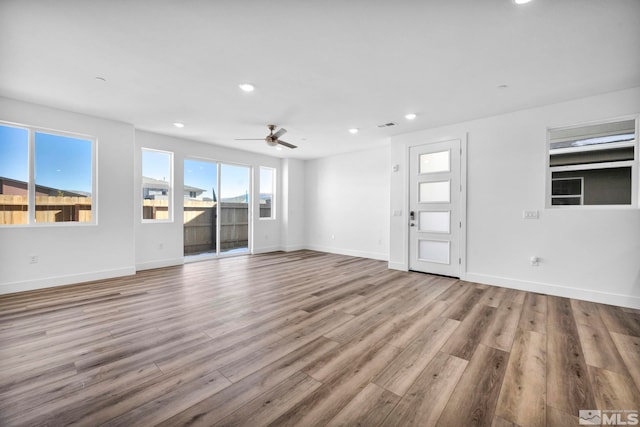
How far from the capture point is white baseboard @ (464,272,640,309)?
3.47 metres

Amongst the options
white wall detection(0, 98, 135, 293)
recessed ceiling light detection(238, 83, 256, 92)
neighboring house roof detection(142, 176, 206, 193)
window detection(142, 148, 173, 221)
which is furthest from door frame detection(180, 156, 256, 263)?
recessed ceiling light detection(238, 83, 256, 92)

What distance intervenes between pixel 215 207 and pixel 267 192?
176cm

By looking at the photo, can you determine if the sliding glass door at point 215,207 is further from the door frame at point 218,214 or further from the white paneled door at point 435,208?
the white paneled door at point 435,208

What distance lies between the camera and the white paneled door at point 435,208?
487cm

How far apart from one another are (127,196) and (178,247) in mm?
1532

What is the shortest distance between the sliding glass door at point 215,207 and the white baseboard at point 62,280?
5.34 ft

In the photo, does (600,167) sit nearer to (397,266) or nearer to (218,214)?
(397,266)

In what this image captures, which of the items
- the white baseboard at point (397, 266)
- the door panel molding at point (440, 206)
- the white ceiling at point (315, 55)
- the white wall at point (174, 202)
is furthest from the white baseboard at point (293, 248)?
the white ceiling at point (315, 55)

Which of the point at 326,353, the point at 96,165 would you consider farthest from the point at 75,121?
the point at 326,353

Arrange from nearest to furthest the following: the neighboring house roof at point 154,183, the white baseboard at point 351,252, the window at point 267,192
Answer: the neighboring house roof at point 154,183 < the white baseboard at point 351,252 < the window at point 267,192

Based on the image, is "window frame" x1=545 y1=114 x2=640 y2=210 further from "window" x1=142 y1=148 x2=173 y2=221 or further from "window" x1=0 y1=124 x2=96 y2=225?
"window" x1=0 y1=124 x2=96 y2=225

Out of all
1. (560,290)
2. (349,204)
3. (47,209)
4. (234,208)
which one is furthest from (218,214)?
(560,290)

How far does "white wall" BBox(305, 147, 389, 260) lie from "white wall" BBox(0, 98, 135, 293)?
471 cm

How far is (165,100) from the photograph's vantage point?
388cm
